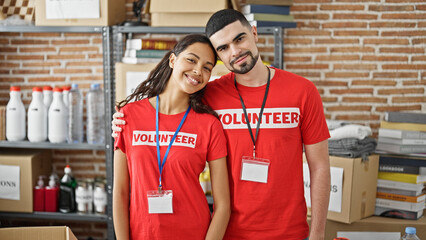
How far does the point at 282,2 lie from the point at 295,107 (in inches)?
52.0

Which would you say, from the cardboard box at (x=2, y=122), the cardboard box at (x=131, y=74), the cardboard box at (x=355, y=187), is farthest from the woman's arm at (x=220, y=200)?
the cardboard box at (x=2, y=122)

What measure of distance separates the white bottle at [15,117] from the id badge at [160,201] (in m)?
1.80

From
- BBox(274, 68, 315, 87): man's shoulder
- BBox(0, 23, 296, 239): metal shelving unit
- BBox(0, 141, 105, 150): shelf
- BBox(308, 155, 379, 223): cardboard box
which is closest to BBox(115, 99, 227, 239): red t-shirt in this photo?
BBox(274, 68, 315, 87): man's shoulder

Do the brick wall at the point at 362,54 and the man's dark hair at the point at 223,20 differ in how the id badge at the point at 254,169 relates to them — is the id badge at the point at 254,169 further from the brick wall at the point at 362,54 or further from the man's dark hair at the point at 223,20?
the brick wall at the point at 362,54

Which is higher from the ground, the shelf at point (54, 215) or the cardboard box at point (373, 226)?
the cardboard box at point (373, 226)

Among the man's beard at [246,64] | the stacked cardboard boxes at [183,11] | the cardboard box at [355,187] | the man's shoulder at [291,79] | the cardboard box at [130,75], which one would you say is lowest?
the cardboard box at [355,187]

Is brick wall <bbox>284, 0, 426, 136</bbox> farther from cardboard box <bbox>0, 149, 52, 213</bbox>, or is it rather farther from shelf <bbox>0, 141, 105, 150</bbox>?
cardboard box <bbox>0, 149, 52, 213</bbox>

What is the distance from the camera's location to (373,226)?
9.39 feet

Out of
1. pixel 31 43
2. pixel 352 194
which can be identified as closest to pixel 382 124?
pixel 352 194

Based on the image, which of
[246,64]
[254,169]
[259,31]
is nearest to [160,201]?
[254,169]

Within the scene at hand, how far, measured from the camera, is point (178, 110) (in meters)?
1.88

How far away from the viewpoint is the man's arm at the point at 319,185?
193 cm

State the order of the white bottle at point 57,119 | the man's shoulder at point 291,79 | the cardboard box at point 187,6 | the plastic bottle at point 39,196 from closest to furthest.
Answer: the man's shoulder at point 291,79
the cardboard box at point 187,6
the white bottle at point 57,119
the plastic bottle at point 39,196

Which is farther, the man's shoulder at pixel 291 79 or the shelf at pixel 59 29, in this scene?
the shelf at pixel 59 29
